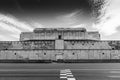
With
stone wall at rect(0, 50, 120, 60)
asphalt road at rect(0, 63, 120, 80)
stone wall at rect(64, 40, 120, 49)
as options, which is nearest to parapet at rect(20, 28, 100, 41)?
stone wall at rect(64, 40, 120, 49)

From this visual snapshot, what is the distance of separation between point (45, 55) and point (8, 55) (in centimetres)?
1102

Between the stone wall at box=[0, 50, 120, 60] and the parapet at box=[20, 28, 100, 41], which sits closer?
the stone wall at box=[0, 50, 120, 60]

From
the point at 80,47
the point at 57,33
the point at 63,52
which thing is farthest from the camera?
the point at 57,33

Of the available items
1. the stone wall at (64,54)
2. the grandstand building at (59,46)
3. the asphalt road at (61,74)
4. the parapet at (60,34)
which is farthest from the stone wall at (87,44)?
the asphalt road at (61,74)

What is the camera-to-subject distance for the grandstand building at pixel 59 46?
4066cm

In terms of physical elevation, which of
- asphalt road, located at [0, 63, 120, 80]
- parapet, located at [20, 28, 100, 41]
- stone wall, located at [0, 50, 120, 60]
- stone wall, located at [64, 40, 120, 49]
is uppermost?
parapet, located at [20, 28, 100, 41]

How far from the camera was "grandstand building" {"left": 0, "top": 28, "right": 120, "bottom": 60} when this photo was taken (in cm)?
4066

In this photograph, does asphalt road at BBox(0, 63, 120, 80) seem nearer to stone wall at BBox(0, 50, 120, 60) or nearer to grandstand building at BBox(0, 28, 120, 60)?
stone wall at BBox(0, 50, 120, 60)

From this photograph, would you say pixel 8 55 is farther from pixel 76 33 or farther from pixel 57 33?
pixel 76 33

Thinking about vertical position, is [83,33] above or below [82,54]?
above

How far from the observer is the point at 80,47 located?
4425 centimetres

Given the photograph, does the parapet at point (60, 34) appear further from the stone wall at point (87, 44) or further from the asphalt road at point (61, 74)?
the asphalt road at point (61, 74)

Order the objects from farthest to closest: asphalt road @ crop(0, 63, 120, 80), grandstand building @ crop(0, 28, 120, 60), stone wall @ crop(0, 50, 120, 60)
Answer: grandstand building @ crop(0, 28, 120, 60), stone wall @ crop(0, 50, 120, 60), asphalt road @ crop(0, 63, 120, 80)

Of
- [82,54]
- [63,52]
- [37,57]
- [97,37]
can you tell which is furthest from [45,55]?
[97,37]
